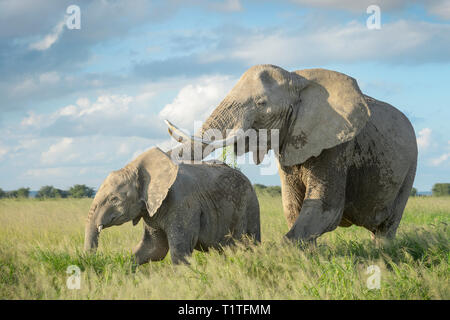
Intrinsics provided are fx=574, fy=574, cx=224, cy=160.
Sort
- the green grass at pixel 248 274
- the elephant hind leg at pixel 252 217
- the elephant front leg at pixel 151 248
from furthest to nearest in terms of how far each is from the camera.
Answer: the elephant hind leg at pixel 252 217 < the elephant front leg at pixel 151 248 < the green grass at pixel 248 274

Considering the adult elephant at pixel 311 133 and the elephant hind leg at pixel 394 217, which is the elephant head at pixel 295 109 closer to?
the adult elephant at pixel 311 133

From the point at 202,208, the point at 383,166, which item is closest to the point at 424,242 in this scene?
the point at 383,166

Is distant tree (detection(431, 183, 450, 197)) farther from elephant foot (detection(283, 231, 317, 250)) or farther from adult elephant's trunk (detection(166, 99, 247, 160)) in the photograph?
adult elephant's trunk (detection(166, 99, 247, 160))

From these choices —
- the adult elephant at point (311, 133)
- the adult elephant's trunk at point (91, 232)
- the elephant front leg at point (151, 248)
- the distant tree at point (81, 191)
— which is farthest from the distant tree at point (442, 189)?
the adult elephant's trunk at point (91, 232)

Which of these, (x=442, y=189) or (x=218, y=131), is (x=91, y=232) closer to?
(x=218, y=131)

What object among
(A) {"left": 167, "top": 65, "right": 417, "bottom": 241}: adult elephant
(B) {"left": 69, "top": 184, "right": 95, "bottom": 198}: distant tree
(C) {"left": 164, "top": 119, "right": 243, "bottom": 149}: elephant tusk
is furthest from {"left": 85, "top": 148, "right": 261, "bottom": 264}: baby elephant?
(B) {"left": 69, "top": 184, "right": 95, "bottom": 198}: distant tree

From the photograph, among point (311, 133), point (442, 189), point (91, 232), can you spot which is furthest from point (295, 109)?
point (442, 189)

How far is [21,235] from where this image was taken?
447 inches

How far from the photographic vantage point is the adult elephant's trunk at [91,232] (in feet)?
20.5

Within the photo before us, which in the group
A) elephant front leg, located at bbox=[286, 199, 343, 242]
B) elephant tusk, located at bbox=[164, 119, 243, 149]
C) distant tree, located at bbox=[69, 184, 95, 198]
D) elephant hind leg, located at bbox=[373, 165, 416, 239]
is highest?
elephant tusk, located at bbox=[164, 119, 243, 149]

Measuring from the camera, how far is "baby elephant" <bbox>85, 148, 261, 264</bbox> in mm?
6262

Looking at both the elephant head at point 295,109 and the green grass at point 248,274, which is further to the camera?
the elephant head at point 295,109

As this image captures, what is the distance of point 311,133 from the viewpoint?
258 inches
